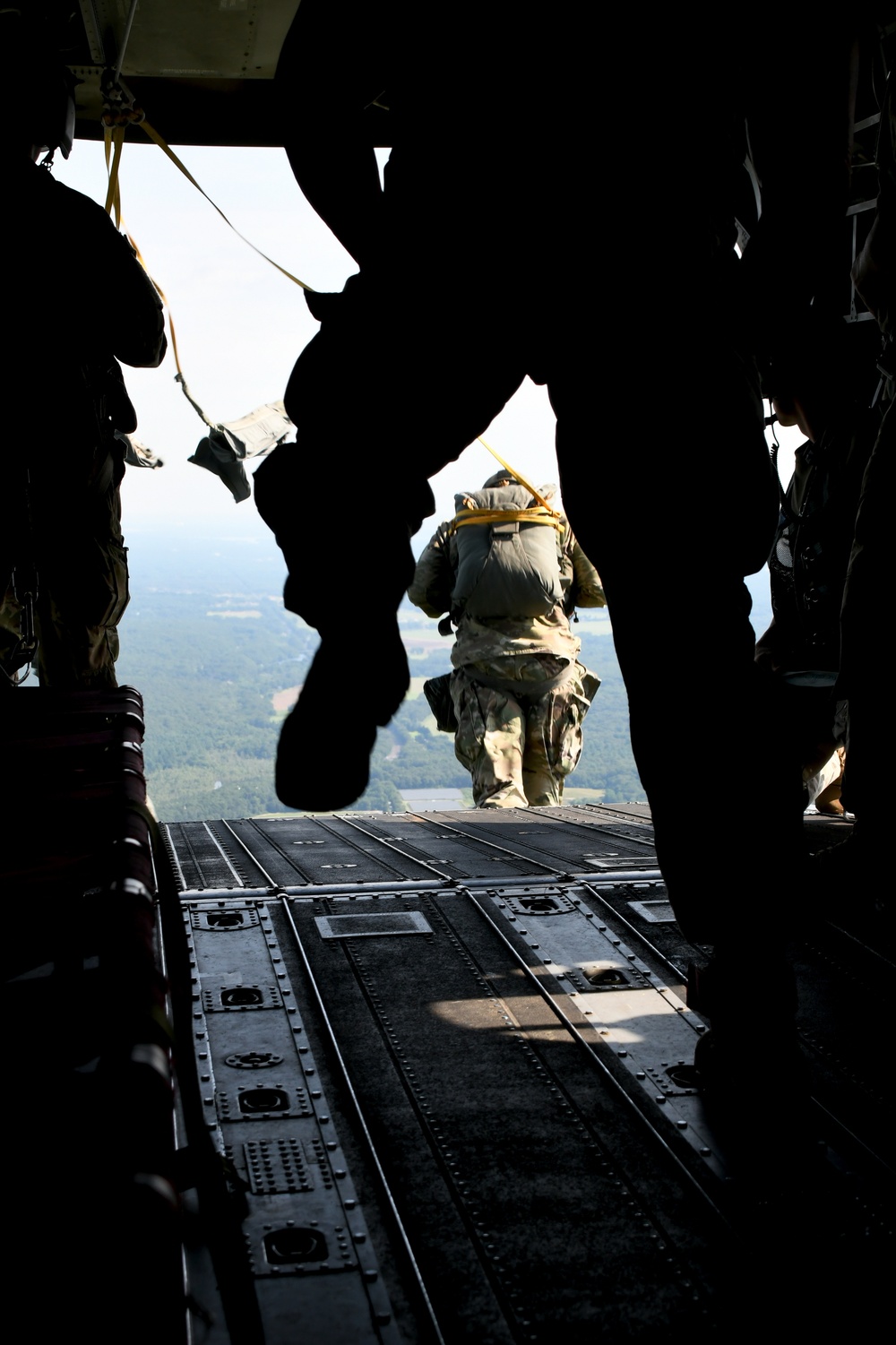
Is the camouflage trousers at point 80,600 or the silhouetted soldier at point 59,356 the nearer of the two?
the silhouetted soldier at point 59,356

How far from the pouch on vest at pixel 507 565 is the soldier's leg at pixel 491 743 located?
58cm

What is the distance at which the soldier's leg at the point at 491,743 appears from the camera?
809cm

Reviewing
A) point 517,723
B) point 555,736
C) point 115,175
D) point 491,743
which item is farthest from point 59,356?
point 555,736

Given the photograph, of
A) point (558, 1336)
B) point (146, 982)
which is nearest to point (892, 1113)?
point (558, 1336)

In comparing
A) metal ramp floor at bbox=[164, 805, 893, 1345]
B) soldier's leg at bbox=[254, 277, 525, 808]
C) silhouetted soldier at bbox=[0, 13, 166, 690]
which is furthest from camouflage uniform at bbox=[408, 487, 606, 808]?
soldier's leg at bbox=[254, 277, 525, 808]

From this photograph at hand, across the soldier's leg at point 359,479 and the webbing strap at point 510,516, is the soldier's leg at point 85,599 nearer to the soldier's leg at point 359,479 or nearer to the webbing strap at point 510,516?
the soldier's leg at point 359,479

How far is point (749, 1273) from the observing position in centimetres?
173

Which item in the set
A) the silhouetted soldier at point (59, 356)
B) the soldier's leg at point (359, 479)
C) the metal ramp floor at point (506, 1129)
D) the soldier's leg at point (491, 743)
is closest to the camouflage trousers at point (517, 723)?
the soldier's leg at point (491, 743)

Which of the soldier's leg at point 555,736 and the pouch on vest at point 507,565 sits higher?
the pouch on vest at point 507,565

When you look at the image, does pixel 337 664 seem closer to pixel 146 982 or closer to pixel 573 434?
pixel 573 434

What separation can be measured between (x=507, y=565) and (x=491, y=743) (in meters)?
1.25

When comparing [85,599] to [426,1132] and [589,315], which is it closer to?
[426,1132]

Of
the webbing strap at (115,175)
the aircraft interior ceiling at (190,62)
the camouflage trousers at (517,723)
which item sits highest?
the aircraft interior ceiling at (190,62)

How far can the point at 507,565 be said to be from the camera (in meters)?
8.01
